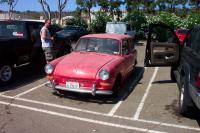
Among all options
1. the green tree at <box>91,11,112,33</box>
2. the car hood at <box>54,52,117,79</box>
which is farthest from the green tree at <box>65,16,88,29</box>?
the car hood at <box>54,52,117,79</box>

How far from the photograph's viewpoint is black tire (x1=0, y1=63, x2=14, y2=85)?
9.08 m

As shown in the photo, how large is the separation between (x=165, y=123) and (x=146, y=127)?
456 millimetres

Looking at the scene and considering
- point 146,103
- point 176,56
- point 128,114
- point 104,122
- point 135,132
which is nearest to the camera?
point 135,132

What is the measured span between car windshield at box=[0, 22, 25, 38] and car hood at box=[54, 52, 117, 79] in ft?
7.95

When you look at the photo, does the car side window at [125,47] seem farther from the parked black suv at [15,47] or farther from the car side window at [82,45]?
the parked black suv at [15,47]

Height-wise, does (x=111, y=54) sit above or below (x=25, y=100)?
above

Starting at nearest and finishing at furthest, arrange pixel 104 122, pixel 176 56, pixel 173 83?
pixel 104 122
pixel 176 56
pixel 173 83

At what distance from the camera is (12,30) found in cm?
1052

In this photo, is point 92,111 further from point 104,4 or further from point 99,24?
point 104,4

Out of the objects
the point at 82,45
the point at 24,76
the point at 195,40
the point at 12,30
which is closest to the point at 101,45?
the point at 82,45

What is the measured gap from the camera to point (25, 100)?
26.0ft

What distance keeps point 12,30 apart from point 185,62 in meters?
5.57

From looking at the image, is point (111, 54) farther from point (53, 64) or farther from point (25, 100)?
point (25, 100)

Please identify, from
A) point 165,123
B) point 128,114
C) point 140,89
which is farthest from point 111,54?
point 165,123
